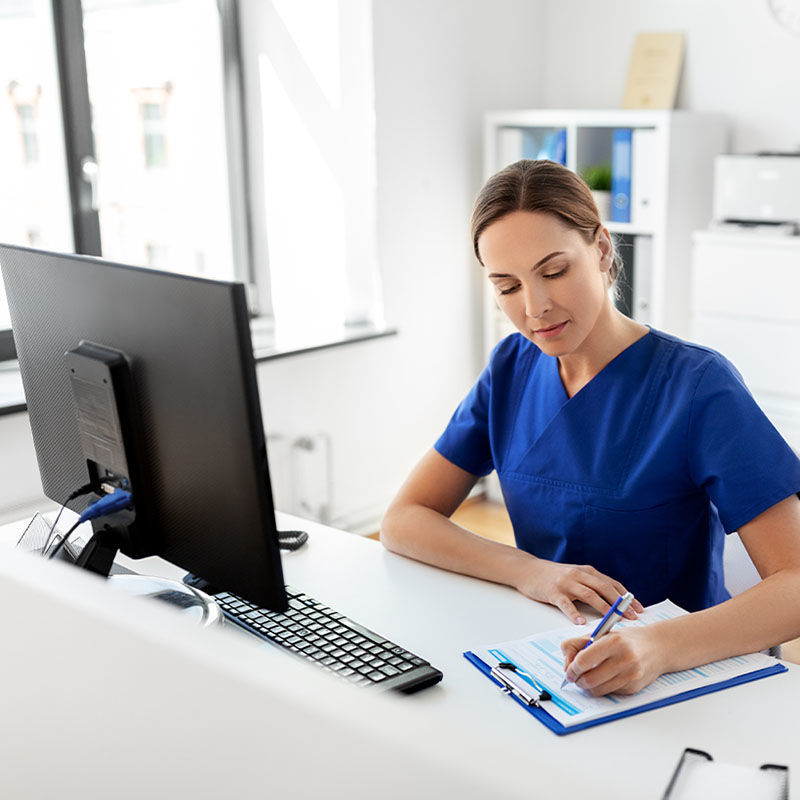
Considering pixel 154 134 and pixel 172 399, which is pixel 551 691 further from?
pixel 154 134

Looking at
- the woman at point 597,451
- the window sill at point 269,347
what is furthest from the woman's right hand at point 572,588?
the window sill at point 269,347

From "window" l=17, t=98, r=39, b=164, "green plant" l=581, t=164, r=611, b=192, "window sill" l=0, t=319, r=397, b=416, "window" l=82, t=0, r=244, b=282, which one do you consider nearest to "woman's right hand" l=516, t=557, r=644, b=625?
"window sill" l=0, t=319, r=397, b=416

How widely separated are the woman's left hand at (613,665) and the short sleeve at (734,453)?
31cm

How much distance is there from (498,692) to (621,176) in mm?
2630

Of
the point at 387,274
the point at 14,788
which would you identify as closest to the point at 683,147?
the point at 387,274

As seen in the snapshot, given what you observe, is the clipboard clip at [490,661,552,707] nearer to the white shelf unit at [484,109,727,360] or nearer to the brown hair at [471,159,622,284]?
the brown hair at [471,159,622,284]

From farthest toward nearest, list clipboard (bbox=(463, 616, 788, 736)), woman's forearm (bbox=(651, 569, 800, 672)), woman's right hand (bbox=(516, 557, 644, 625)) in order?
woman's right hand (bbox=(516, 557, 644, 625)), woman's forearm (bbox=(651, 569, 800, 672)), clipboard (bbox=(463, 616, 788, 736))

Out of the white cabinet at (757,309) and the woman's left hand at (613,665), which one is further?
the white cabinet at (757,309)

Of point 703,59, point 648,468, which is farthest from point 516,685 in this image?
point 703,59

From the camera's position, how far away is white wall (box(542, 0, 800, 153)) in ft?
11.2

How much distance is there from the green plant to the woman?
205cm

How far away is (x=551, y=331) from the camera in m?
1.51

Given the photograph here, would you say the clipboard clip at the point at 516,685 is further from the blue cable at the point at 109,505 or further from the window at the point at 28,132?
the window at the point at 28,132

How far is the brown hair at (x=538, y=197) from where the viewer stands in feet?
4.90
